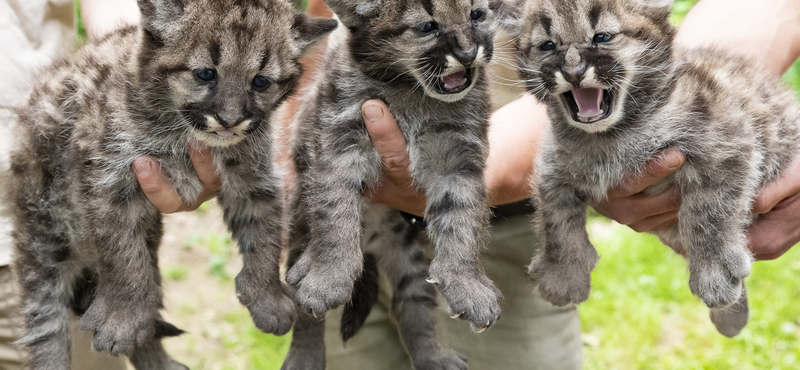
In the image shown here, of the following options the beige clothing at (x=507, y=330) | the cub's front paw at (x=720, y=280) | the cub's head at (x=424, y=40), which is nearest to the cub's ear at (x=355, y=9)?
the cub's head at (x=424, y=40)

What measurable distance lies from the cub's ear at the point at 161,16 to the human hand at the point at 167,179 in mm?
587

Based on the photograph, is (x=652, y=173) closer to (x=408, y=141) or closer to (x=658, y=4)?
(x=658, y=4)

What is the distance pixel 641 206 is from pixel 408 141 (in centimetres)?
129

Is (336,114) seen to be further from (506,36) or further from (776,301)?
(776,301)

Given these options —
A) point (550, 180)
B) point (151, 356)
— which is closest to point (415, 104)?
point (550, 180)

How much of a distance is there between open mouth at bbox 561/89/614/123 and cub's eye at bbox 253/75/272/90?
1393 millimetres

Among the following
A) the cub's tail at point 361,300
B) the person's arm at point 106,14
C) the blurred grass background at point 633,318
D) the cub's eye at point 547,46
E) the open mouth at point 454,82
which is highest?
the cub's eye at point 547,46

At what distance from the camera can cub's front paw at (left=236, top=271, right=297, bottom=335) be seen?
3543mm

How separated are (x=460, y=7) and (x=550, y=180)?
3.49 ft

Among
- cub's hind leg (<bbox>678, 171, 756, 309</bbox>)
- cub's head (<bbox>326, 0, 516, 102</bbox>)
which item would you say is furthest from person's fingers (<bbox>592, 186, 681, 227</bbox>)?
cub's head (<bbox>326, 0, 516, 102</bbox>)

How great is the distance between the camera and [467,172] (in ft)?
11.4

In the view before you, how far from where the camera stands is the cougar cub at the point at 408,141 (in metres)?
3.23

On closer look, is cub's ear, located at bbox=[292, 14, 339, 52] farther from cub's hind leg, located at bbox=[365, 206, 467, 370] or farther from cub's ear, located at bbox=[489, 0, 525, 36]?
cub's hind leg, located at bbox=[365, 206, 467, 370]

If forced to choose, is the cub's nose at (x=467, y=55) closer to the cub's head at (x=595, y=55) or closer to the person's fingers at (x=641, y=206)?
the cub's head at (x=595, y=55)
